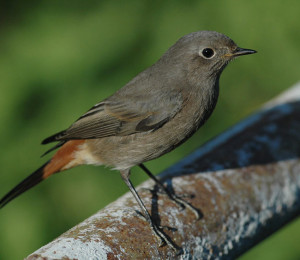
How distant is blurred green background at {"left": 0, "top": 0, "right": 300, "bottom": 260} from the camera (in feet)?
14.1

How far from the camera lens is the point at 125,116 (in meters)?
3.34

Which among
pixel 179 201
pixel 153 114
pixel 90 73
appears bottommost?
pixel 179 201

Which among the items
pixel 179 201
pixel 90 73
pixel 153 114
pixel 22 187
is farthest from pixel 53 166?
pixel 90 73

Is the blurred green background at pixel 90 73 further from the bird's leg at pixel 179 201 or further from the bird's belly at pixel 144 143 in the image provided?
the bird's leg at pixel 179 201

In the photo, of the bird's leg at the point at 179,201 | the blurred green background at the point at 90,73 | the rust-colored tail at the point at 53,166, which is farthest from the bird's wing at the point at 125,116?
the blurred green background at the point at 90,73

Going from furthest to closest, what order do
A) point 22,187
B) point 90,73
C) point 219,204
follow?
point 90,73, point 22,187, point 219,204

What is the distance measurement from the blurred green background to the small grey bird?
37.0 inches

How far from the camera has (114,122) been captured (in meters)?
3.36

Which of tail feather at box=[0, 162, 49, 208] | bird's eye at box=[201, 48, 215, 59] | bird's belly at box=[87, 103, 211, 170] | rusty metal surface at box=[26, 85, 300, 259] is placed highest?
bird's eye at box=[201, 48, 215, 59]

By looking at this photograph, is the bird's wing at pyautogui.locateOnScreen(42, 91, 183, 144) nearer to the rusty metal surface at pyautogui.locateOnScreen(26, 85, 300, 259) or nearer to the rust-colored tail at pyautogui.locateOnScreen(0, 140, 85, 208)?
the rust-colored tail at pyautogui.locateOnScreen(0, 140, 85, 208)

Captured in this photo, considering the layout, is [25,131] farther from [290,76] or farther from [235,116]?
[290,76]

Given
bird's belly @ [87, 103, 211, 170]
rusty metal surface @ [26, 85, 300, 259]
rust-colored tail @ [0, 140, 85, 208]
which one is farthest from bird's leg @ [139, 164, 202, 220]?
rust-colored tail @ [0, 140, 85, 208]

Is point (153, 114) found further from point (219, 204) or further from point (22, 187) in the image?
point (22, 187)

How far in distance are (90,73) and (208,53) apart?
168 cm
